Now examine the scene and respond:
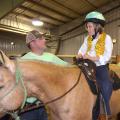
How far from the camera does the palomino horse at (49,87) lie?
2.42 meters

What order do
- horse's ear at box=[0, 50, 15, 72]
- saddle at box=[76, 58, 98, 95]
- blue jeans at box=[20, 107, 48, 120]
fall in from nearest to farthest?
1. horse's ear at box=[0, 50, 15, 72]
2. saddle at box=[76, 58, 98, 95]
3. blue jeans at box=[20, 107, 48, 120]

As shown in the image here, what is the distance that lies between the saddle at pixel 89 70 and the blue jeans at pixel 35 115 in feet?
3.39

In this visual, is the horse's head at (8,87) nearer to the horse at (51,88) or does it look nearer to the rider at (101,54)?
the horse at (51,88)

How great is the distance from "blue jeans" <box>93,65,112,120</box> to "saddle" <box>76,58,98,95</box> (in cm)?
8

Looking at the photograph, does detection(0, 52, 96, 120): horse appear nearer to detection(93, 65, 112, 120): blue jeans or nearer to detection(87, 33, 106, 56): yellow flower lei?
detection(93, 65, 112, 120): blue jeans

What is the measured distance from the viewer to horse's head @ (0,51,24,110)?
2.39 meters

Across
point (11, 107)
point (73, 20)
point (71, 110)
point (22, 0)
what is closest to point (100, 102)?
point (71, 110)

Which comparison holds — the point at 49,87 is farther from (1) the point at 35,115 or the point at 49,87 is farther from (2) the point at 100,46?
(1) the point at 35,115

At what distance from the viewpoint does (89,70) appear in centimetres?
308

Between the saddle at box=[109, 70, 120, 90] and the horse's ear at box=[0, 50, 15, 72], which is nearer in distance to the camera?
the horse's ear at box=[0, 50, 15, 72]

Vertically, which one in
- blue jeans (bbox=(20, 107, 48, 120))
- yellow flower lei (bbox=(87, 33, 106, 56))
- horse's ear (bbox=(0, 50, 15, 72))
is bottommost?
blue jeans (bbox=(20, 107, 48, 120))

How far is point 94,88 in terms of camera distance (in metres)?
3.00

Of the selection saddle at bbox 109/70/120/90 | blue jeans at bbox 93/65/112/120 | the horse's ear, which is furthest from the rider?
the horse's ear

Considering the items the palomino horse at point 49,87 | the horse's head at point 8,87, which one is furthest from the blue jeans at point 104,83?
the horse's head at point 8,87
